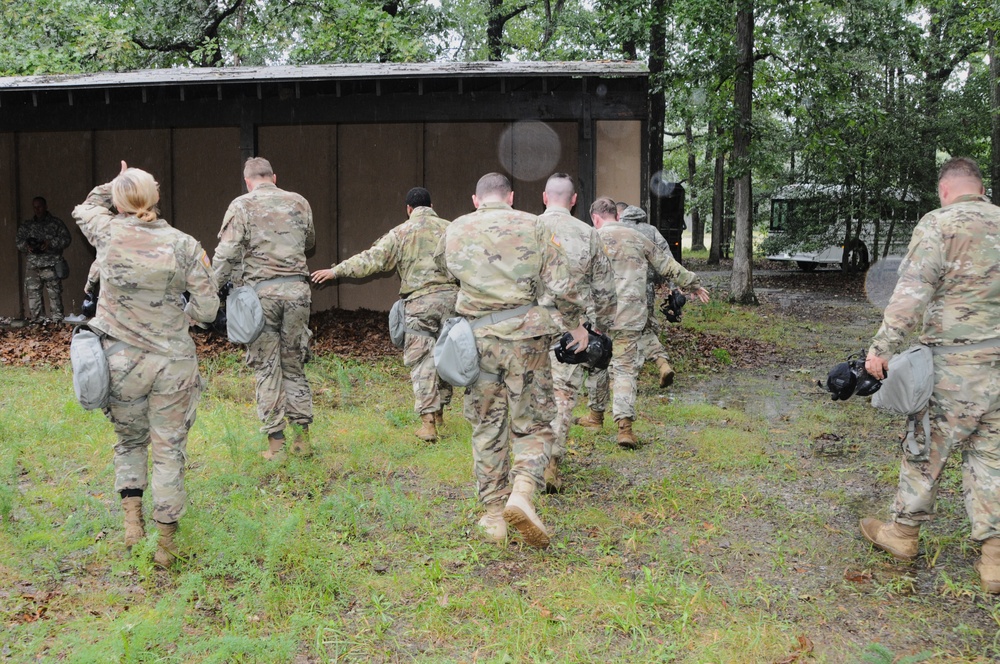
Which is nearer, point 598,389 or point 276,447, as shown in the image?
point 276,447

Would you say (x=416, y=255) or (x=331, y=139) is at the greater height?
(x=331, y=139)

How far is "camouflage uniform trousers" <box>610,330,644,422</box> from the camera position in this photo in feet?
21.2

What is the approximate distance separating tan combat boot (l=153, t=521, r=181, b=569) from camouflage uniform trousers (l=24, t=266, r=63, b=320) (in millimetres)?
9408

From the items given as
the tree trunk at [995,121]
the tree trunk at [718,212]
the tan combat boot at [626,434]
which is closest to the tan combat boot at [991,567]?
the tan combat boot at [626,434]

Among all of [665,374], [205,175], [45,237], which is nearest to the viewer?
[665,374]

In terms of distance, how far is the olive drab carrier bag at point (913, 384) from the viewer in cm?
398

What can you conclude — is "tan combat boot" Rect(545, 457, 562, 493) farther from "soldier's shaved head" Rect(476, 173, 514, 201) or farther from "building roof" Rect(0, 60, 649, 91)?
"building roof" Rect(0, 60, 649, 91)

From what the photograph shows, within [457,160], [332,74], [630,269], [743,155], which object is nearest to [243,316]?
[630,269]

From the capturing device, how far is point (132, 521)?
14.3ft

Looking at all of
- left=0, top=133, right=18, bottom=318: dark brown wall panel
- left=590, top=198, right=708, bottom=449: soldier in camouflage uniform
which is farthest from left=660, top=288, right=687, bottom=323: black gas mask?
left=0, top=133, right=18, bottom=318: dark brown wall panel

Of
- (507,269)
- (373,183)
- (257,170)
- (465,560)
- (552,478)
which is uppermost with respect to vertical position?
(373,183)

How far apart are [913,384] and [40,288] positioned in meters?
12.3

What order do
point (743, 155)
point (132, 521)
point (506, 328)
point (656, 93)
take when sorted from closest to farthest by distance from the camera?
point (132, 521)
point (506, 328)
point (743, 155)
point (656, 93)

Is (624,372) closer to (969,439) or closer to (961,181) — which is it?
(969,439)
